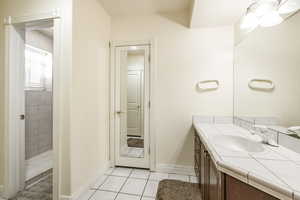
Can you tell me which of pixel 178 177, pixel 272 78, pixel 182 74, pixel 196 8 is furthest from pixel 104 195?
pixel 196 8

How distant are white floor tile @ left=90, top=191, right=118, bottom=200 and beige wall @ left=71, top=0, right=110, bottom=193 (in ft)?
0.68

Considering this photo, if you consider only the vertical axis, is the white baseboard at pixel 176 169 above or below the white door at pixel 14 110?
below

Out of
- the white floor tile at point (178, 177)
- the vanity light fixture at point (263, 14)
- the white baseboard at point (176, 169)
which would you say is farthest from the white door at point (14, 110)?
the vanity light fixture at point (263, 14)

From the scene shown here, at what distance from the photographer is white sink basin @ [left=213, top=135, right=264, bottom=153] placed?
1309 mm

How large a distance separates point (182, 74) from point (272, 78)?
116 cm

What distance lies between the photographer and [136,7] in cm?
230

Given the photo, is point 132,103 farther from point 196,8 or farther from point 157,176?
point 196,8

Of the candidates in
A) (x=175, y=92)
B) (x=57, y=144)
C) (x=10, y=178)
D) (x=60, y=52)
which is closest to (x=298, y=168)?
(x=175, y=92)

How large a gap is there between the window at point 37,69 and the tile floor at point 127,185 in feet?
7.43

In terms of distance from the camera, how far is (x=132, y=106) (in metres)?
2.57

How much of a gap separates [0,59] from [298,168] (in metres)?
3.06

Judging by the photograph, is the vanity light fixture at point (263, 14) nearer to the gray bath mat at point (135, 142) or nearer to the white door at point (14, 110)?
the gray bath mat at point (135, 142)

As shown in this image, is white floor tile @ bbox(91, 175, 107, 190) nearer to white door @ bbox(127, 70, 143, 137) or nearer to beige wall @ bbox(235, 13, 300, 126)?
white door @ bbox(127, 70, 143, 137)

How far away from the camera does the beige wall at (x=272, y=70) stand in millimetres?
1169
